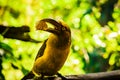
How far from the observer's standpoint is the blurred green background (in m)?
1.38

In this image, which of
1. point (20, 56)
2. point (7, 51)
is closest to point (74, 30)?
point (20, 56)

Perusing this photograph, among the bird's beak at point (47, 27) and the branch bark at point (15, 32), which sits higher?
the bird's beak at point (47, 27)

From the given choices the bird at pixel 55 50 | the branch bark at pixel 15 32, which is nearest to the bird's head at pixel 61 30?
the bird at pixel 55 50

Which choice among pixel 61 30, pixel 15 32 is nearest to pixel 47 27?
pixel 61 30

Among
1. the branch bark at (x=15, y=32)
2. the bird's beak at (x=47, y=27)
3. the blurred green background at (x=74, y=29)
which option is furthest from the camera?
the blurred green background at (x=74, y=29)

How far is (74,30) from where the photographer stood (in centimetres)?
149

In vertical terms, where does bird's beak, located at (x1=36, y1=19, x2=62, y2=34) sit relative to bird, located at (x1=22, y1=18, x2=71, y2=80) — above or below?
above

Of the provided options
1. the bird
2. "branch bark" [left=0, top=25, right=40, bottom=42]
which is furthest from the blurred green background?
the bird

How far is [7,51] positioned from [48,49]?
0.27 m

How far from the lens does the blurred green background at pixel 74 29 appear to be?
1.38 meters

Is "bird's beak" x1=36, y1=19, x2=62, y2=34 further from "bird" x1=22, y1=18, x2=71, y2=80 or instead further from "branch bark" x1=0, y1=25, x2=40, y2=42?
"branch bark" x1=0, y1=25, x2=40, y2=42

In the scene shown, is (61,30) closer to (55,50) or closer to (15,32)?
(55,50)

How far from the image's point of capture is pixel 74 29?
1498 millimetres

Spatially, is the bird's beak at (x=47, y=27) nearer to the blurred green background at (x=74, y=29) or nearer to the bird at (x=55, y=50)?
the bird at (x=55, y=50)
